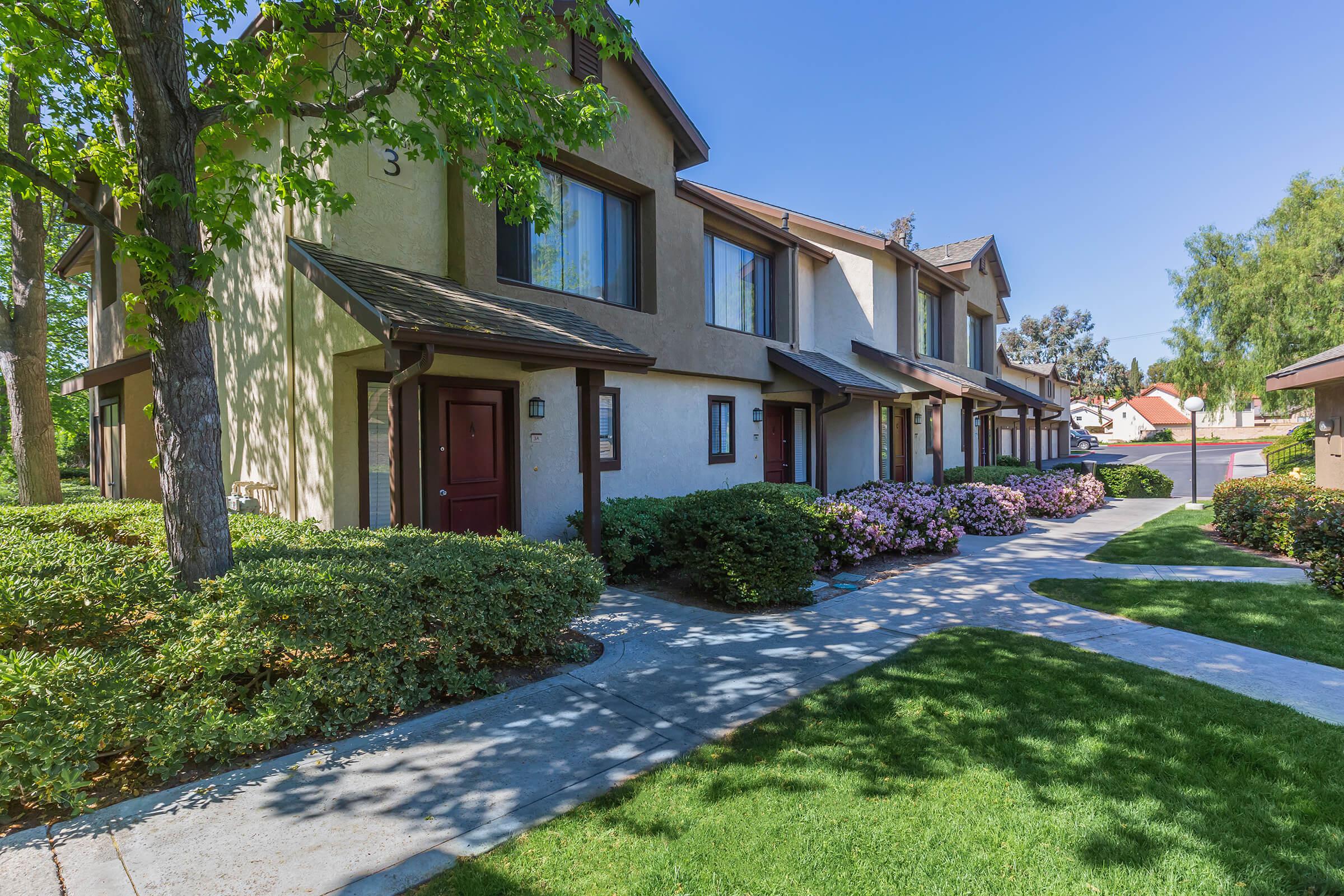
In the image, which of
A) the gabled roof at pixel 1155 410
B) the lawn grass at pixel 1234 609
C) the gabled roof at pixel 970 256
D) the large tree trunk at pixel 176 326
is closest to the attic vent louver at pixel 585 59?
the large tree trunk at pixel 176 326

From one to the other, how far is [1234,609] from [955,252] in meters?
18.4

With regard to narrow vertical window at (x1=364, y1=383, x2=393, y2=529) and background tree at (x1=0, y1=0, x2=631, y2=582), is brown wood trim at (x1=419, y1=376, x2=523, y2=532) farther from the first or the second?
background tree at (x1=0, y1=0, x2=631, y2=582)

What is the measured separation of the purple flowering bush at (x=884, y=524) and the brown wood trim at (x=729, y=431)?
7.64 ft

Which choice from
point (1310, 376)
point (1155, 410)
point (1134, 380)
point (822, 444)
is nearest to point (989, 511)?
point (822, 444)

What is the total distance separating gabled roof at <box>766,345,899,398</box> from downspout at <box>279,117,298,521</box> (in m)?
8.91

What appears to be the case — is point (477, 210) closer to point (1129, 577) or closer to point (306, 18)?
point (306, 18)

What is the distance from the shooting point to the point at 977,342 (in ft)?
80.4

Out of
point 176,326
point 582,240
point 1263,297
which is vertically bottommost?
point 176,326

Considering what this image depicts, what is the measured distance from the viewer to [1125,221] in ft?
70.9

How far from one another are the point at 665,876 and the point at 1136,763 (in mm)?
2746

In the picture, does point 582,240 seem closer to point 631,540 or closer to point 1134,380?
point 631,540

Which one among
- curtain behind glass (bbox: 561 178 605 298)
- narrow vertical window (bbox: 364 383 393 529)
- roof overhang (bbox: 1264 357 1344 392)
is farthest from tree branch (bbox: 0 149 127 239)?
roof overhang (bbox: 1264 357 1344 392)

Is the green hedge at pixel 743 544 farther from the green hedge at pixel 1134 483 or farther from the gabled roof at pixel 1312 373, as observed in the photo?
the green hedge at pixel 1134 483

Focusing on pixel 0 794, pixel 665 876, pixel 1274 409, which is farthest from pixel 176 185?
pixel 1274 409
